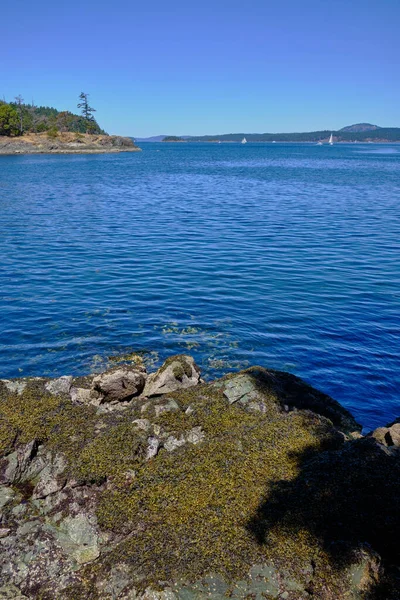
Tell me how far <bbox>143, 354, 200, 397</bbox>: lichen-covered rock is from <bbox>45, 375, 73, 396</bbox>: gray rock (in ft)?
5.30

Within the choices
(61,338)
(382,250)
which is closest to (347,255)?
(382,250)

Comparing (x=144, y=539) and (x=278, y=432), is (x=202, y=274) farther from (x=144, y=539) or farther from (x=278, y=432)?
(x=144, y=539)

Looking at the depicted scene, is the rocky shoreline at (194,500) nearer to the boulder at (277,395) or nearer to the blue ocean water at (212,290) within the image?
the boulder at (277,395)

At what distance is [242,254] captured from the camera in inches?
1277

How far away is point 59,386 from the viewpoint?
9.95 meters

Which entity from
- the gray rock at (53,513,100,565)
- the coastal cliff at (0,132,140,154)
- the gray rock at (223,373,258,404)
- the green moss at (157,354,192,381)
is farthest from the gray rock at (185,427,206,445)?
the coastal cliff at (0,132,140,154)

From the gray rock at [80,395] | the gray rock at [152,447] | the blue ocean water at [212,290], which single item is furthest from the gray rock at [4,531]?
the blue ocean water at [212,290]

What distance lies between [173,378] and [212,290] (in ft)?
49.8

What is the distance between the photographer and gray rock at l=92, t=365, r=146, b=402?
9.96 metres

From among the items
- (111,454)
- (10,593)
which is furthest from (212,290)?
(10,593)

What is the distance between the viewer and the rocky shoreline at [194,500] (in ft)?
19.1

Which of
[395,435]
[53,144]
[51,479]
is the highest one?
[53,144]

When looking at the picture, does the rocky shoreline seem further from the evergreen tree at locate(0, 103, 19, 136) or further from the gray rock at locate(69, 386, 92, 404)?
the evergreen tree at locate(0, 103, 19, 136)

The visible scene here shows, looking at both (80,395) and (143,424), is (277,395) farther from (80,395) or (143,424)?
(80,395)
